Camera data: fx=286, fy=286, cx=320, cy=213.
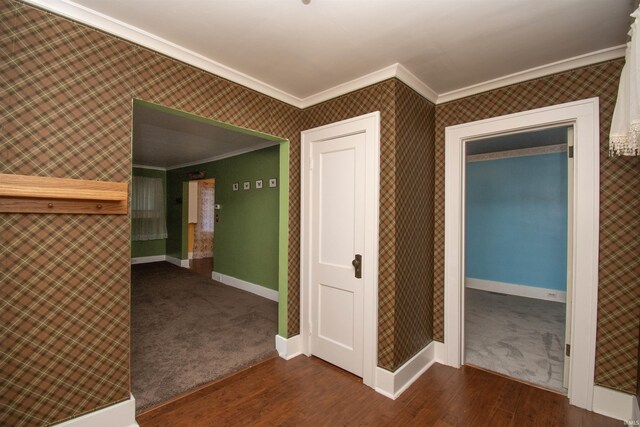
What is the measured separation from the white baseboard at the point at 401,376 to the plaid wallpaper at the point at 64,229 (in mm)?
1793

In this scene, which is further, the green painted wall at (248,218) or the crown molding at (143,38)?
the green painted wall at (248,218)

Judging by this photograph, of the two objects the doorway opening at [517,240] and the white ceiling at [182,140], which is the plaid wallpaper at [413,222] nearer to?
the doorway opening at [517,240]

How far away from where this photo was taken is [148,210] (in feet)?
23.1

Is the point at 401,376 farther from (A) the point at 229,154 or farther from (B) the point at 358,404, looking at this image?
(A) the point at 229,154

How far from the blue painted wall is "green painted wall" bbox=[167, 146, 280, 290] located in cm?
383

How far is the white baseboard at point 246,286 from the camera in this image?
4.56m

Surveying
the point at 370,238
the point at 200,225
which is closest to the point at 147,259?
the point at 200,225

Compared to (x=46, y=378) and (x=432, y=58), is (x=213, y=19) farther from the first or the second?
(x=46, y=378)

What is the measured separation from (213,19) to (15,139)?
125 cm

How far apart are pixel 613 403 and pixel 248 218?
4.65m

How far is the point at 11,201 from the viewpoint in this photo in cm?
148

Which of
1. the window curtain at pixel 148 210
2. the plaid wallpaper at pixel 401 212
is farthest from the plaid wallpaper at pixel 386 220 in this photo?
the window curtain at pixel 148 210

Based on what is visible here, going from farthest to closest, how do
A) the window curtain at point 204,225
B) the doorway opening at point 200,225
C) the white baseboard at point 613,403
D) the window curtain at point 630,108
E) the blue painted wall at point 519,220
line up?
the window curtain at point 204,225, the doorway opening at point 200,225, the blue painted wall at point 519,220, the white baseboard at point 613,403, the window curtain at point 630,108

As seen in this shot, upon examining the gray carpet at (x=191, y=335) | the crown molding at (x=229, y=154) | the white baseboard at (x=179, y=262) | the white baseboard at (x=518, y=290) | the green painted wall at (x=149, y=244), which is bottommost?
the gray carpet at (x=191, y=335)
